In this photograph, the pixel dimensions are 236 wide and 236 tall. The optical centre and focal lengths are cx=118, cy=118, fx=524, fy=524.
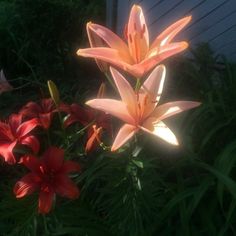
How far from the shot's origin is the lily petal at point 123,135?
135 cm

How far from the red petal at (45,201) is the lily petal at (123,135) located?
0.30m

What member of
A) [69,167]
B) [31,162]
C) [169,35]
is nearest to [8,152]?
[31,162]

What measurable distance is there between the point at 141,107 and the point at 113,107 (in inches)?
3.4

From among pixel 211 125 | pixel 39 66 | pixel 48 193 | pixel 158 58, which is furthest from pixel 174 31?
pixel 39 66

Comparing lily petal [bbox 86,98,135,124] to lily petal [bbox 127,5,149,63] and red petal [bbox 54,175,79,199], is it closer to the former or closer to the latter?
lily petal [bbox 127,5,149,63]

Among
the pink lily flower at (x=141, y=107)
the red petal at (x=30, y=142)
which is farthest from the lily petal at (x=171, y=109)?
the red petal at (x=30, y=142)

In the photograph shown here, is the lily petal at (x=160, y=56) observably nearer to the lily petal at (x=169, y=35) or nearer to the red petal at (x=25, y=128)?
the lily petal at (x=169, y=35)

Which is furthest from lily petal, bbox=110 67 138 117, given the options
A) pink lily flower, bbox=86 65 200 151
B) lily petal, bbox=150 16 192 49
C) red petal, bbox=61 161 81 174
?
red petal, bbox=61 161 81 174

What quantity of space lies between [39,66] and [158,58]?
2.06m

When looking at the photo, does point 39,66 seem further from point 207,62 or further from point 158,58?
point 158,58

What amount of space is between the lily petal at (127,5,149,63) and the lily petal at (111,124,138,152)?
0.70ft

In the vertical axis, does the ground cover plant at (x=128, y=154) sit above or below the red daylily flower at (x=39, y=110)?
below

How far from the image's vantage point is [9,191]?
180 cm

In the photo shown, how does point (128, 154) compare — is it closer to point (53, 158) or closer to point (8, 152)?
point (53, 158)
